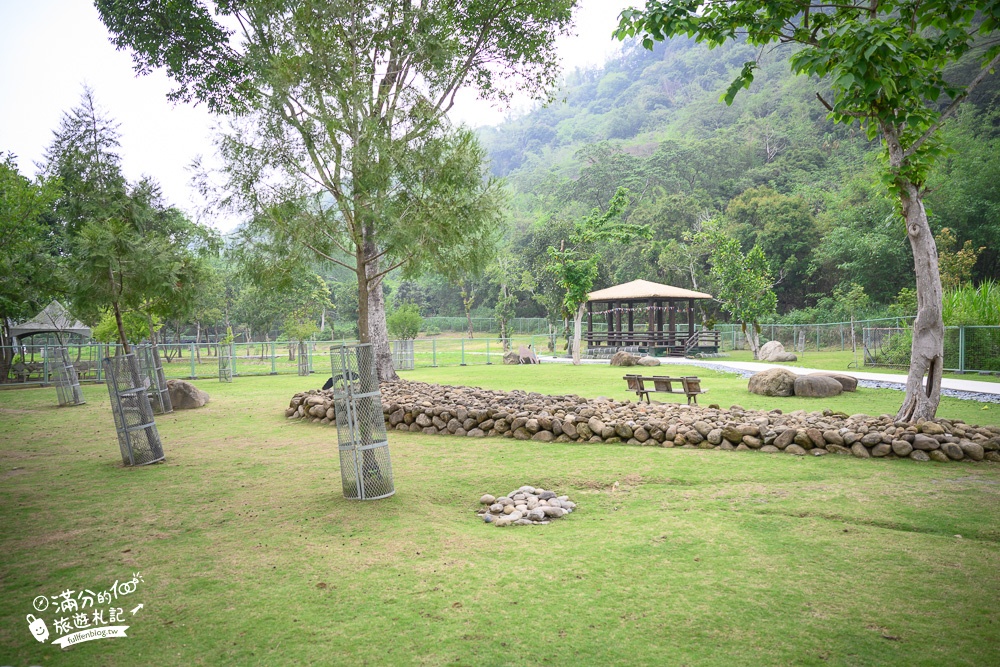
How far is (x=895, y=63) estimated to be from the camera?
632cm

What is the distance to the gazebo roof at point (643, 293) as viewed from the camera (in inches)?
1180

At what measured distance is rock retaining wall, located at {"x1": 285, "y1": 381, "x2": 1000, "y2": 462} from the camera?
23.9 ft

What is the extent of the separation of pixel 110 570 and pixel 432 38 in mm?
9298

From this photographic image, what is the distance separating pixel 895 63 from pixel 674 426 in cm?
499

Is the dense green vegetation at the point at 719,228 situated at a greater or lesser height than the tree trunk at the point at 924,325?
greater

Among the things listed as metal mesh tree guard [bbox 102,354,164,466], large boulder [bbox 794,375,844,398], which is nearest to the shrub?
large boulder [bbox 794,375,844,398]

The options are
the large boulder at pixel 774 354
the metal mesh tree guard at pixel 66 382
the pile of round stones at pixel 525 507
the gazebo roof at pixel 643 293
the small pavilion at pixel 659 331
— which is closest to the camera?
the pile of round stones at pixel 525 507

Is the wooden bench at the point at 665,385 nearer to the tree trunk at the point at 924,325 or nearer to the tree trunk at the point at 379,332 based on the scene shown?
the tree trunk at the point at 924,325

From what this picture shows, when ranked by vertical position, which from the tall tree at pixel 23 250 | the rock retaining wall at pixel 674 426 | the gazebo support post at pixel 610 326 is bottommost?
the rock retaining wall at pixel 674 426

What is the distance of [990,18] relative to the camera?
5488 mm

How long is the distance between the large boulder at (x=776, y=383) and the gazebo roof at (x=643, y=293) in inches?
619

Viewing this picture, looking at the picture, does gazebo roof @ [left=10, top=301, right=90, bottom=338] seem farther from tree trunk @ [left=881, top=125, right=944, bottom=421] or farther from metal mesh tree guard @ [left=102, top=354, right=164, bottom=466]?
tree trunk @ [left=881, top=125, right=944, bottom=421]

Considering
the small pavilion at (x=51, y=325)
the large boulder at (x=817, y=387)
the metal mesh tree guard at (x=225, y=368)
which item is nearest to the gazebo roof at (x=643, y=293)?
the metal mesh tree guard at (x=225, y=368)

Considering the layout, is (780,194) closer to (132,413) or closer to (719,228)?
(719,228)
